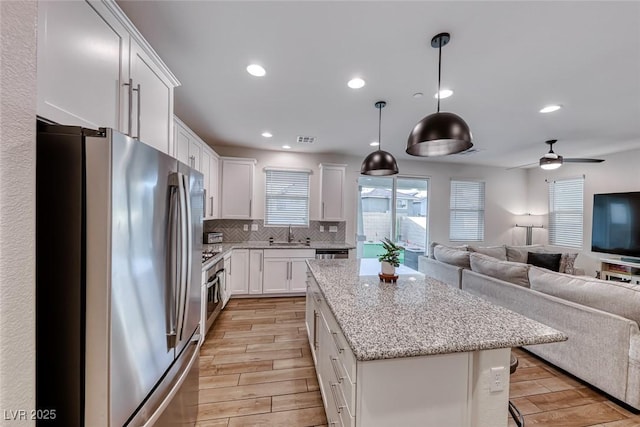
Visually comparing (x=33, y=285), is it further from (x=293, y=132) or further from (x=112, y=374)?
(x=293, y=132)

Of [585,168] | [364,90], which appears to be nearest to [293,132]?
[364,90]

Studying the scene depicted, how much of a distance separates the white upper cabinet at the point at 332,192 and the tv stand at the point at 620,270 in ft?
15.5

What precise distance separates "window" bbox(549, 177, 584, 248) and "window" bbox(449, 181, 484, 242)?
1.39 m

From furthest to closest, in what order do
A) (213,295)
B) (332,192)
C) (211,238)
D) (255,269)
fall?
(332,192) → (255,269) → (211,238) → (213,295)

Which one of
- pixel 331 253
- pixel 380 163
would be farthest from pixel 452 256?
pixel 380 163

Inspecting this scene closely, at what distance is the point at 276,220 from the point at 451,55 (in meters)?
3.85

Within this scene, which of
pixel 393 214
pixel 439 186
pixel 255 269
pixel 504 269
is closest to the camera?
pixel 504 269

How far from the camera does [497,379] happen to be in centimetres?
123

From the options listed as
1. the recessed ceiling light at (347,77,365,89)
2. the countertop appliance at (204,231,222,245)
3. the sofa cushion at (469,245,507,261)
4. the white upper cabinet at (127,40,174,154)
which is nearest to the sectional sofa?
the sofa cushion at (469,245,507,261)

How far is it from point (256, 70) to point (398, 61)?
117 cm

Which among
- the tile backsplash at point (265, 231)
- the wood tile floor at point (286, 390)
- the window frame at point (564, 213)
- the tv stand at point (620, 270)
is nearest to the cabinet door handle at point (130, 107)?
the wood tile floor at point (286, 390)

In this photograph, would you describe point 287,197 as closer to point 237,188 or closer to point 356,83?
point 237,188

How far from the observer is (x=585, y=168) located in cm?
509

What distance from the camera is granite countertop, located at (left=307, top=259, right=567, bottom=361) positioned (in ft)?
3.68
